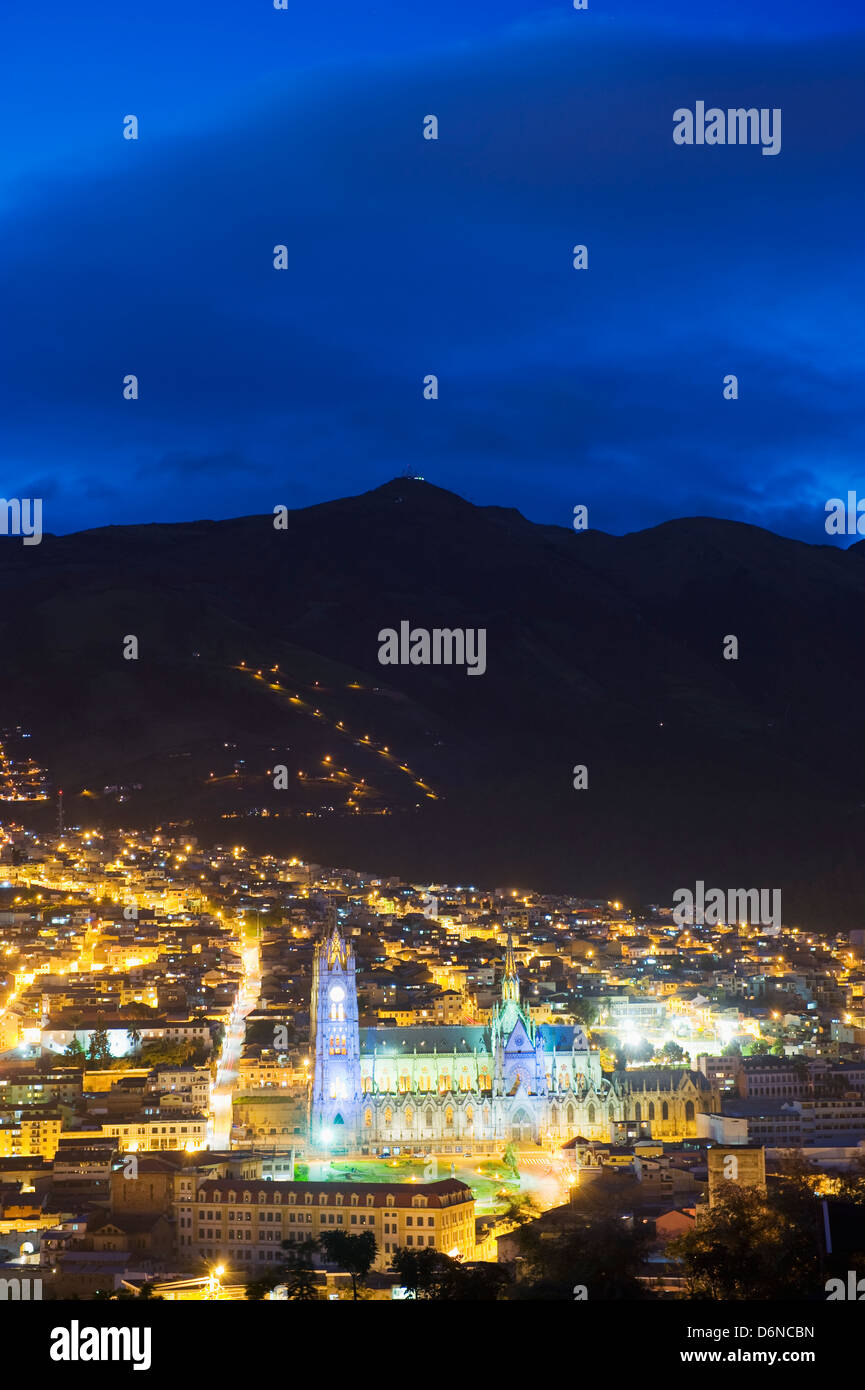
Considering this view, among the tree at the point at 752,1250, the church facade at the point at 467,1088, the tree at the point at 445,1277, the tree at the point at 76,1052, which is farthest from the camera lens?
the tree at the point at 76,1052

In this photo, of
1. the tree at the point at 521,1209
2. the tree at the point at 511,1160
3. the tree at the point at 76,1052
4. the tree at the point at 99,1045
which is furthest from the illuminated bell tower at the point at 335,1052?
the tree at the point at 99,1045

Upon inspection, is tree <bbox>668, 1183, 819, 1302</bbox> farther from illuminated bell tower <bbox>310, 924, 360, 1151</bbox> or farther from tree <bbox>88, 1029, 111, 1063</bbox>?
tree <bbox>88, 1029, 111, 1063</bbox>

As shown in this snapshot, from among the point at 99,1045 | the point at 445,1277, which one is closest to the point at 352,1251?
the point at 445,1277

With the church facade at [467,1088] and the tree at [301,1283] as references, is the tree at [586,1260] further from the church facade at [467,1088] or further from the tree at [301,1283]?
the church facade at [467,1088]

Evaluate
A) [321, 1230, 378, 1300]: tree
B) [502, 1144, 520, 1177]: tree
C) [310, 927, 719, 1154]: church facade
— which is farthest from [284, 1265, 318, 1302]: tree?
[310, 927, 719, 1154]: church facade

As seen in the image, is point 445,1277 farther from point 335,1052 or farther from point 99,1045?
point 99,1045
